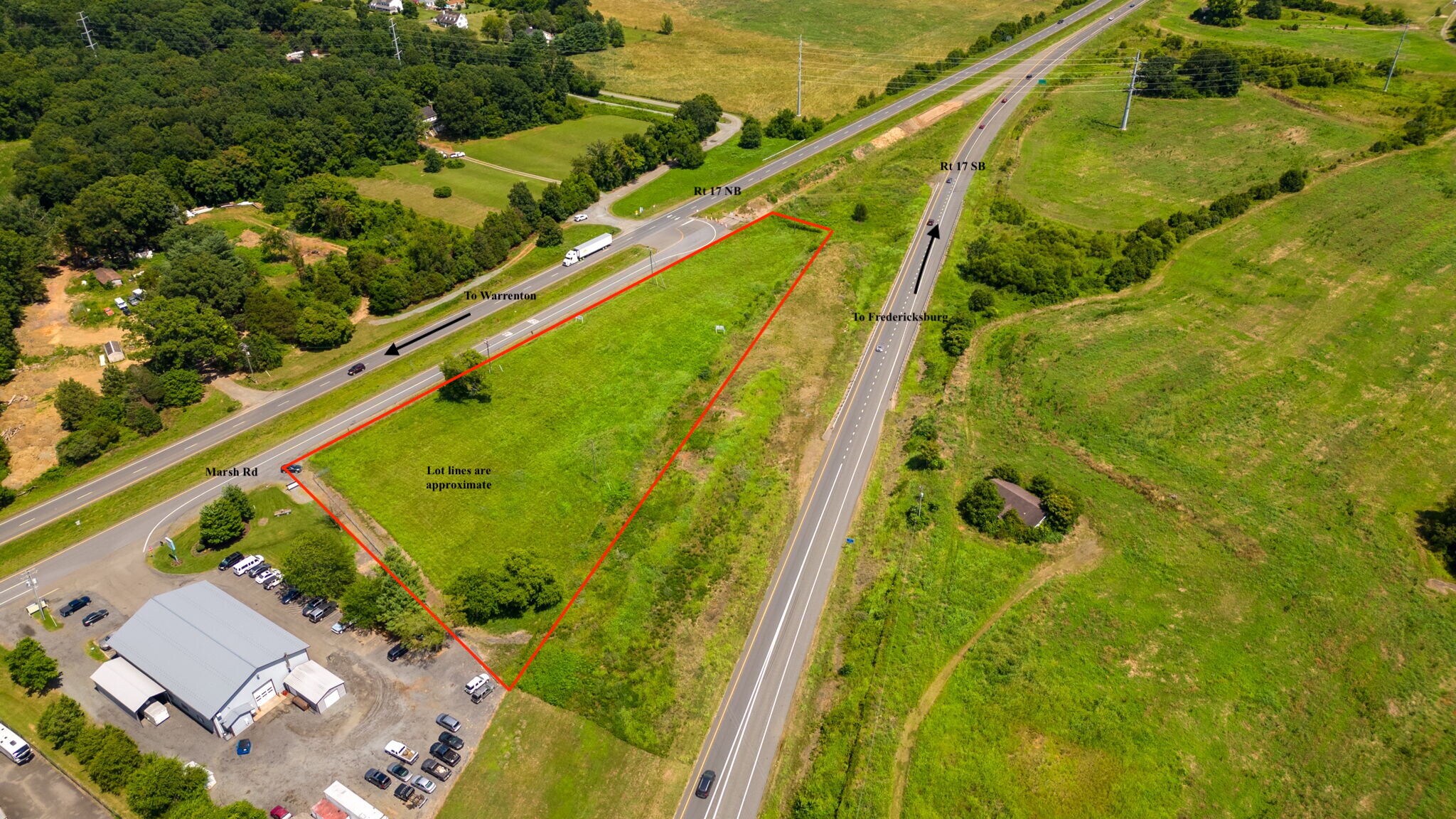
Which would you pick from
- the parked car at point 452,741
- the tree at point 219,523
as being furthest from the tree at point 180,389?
the parked car at point 452,741

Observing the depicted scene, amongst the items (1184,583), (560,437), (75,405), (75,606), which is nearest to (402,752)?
(75,606)

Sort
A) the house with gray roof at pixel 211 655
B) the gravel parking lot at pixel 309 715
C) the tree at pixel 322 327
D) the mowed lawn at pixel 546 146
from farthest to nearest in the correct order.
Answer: the mowed lawn at pixel 546 146 < the tree at pixel 322 327 < the house with gray roof at pixel 211 655 < the gravel parking lot at pixel 309 715

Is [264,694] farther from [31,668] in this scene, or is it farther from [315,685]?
[31,668]

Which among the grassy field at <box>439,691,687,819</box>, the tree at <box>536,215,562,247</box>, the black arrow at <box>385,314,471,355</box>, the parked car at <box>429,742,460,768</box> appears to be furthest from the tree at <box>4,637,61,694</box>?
the tree at <box>536,215,562,247</box>

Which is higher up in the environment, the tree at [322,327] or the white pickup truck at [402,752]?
the tree at [322,327]

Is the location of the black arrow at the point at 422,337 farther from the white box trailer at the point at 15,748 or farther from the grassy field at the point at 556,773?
the grassy field at the point at 556,773
